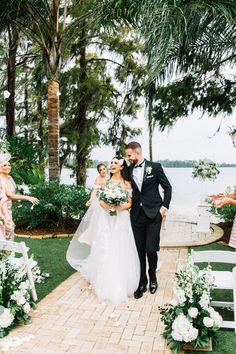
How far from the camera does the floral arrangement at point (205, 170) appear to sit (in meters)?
9.34

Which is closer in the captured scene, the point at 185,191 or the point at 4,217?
the point at 4,217

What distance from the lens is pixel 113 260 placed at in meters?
4.97

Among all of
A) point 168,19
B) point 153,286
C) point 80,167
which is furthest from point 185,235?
point 80,167

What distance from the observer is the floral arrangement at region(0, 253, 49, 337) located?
3848 mm

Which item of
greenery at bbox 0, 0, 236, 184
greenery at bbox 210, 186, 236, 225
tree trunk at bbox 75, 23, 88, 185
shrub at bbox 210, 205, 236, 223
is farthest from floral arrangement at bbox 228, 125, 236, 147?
tree trunk at bbox 75, 23, 88, 185

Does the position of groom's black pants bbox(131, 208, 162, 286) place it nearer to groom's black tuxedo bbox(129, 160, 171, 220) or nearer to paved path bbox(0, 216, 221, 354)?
groom's black tuxedo bbox(129, 160, 171, 220)

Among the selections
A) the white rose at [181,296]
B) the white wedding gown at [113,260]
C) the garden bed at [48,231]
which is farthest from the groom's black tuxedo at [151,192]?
the garden bed at [48,231]

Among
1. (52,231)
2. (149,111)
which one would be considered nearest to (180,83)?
(149,111)

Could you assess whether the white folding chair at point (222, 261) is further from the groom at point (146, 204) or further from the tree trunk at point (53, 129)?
the tree trunk at point (53, 129)

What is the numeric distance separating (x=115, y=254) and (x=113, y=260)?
0.25 ft

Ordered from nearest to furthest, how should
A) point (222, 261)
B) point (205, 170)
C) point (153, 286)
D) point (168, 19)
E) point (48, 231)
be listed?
point (222, 261), point (153, 286), point (168, 19), point (48, 231), point (205, 170)

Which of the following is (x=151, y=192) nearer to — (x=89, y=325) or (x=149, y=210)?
(x=149, y=210)

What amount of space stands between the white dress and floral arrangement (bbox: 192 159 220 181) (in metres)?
4.55

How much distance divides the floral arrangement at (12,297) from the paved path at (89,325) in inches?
4.4
